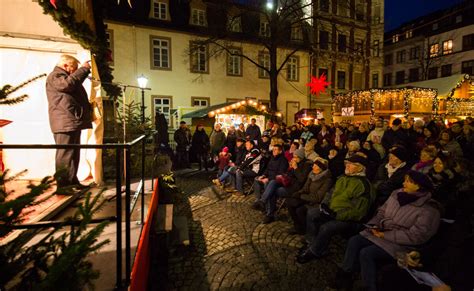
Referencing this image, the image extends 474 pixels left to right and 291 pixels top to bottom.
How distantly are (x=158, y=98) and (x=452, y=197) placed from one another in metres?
17.6

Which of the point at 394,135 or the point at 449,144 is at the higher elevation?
the point at 394,135

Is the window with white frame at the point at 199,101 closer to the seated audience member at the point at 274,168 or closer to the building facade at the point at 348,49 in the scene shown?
the building facade at the point at 348,49

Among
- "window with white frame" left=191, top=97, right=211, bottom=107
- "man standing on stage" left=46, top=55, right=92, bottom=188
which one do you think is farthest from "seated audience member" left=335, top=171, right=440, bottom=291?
"window with white frame" left=191, top=97, right=211, bottom=107

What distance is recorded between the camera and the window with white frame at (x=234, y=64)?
66.8 ft

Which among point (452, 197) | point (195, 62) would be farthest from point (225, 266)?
point (195, 62)

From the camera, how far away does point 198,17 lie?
64.1 ft

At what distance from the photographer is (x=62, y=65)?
3.95 meters

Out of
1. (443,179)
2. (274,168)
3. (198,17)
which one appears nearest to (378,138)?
(274,168)

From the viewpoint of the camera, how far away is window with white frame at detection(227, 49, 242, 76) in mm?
20375

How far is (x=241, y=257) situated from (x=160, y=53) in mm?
17233

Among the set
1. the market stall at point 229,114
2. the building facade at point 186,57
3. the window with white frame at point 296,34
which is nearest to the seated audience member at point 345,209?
the market stall at point 229,114

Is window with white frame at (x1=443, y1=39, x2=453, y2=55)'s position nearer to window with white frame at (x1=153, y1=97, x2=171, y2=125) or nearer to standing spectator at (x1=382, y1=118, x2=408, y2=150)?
standing spectator at (x1=382, y1=118, x2=408, y2=150)

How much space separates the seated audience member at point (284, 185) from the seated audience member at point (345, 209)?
1.26 meters

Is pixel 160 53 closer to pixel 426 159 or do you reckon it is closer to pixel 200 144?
pixel 200 144
